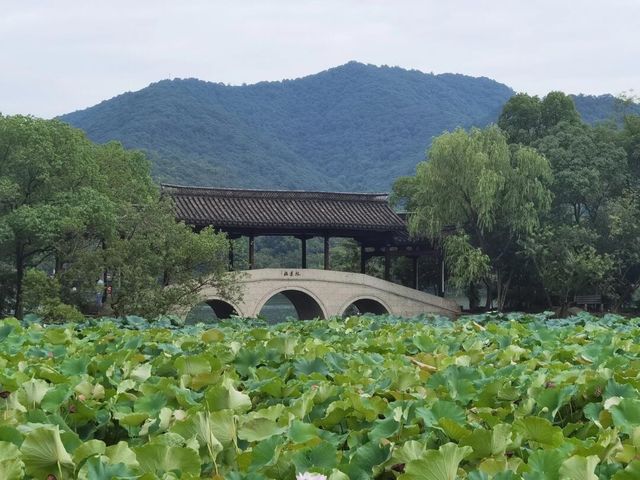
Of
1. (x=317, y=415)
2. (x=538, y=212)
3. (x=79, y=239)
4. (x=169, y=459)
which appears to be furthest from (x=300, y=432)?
(x=538, y=212)

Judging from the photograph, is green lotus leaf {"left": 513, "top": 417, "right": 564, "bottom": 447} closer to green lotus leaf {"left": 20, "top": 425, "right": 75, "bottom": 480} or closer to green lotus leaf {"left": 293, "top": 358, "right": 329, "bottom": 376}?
green lotus leaf {"left": 20, "top": 425, "right": 75, "bottom": 480}

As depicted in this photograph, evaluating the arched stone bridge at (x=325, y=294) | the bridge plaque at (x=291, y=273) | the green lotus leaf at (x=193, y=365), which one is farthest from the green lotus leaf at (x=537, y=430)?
the bridge plaque at (x=291, y=273)

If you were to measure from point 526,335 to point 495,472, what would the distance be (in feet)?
12.4

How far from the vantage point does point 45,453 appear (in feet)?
6.94

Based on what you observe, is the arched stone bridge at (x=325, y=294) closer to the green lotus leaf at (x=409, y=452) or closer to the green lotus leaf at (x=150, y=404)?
the green lotus leaf at (x=150, y=404)

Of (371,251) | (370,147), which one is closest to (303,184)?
(370,147)

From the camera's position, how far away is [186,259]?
19.0 m

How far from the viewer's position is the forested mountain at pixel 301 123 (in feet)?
193

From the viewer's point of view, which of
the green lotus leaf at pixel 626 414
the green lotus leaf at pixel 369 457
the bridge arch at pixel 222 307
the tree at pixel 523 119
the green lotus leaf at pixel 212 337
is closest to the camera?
the green lotus leaf at pixel 369 457

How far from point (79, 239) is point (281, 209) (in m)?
7.02

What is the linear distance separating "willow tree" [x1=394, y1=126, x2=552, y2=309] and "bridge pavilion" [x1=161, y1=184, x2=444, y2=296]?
984 mm

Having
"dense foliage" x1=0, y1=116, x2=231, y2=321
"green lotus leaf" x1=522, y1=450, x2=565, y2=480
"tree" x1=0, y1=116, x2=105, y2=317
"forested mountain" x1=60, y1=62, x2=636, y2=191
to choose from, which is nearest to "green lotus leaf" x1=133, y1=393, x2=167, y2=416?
"green lotus leaf" x1=522, y1=450, x2=565, y2=480

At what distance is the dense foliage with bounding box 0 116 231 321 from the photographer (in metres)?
18.0

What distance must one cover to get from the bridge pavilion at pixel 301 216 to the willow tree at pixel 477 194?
984mm
